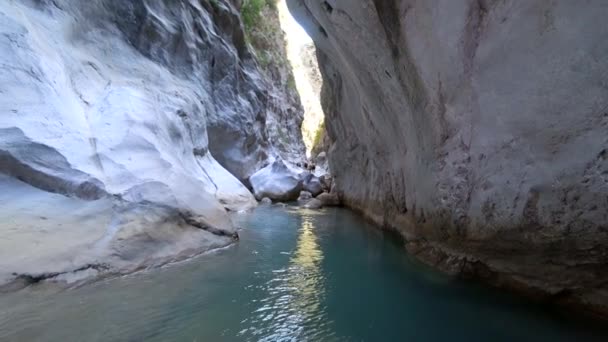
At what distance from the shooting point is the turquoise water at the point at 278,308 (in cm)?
271

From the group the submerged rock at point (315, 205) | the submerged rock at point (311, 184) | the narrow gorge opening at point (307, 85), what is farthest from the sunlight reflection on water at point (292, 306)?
the narrow gorge opening at point (307, 85)

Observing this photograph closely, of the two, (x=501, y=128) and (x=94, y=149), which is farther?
(x=94, y=149)

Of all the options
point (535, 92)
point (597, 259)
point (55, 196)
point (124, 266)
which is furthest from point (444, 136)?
point (55, 196)

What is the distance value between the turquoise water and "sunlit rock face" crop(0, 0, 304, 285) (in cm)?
46

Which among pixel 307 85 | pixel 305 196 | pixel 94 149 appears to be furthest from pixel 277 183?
pixel 307 85

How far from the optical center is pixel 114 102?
234 inches

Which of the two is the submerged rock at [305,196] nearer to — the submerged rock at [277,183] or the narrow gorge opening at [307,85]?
the submerged rock at [277,183]

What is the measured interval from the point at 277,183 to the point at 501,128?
34.6ft

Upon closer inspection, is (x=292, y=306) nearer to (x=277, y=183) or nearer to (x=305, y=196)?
(x=277, y=183)

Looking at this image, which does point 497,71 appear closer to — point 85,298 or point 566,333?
point 566,333

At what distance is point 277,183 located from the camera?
13.3 meters

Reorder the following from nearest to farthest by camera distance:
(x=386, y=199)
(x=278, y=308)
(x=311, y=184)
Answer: (x=278, y=308) < (x=386, y=199) < (x=311, y=184)

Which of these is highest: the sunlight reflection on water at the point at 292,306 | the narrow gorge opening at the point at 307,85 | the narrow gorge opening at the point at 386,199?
the narrow gorge opening at the point at 307,85

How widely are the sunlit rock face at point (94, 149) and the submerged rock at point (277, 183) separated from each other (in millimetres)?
3607
